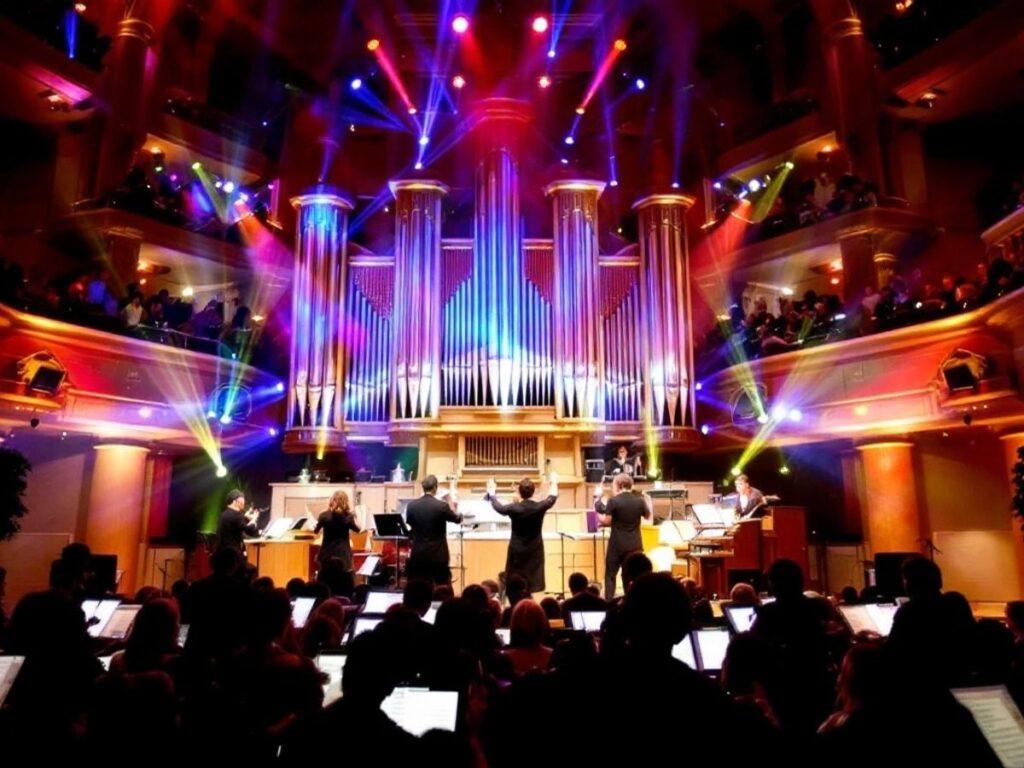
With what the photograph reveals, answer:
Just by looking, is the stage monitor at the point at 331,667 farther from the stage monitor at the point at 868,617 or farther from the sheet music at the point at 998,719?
the stage monitor at the point at 868,617

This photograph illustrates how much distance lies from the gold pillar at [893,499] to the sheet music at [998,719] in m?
10.4

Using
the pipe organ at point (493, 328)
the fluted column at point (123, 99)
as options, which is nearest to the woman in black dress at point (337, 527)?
the pipe organ at point (493, 328)

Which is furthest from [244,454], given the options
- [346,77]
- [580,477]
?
[346,77]

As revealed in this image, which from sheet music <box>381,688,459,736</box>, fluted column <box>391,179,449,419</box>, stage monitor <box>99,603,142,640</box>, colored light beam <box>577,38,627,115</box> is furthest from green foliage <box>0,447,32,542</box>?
colored light beam <box>577,38,627,115</box>

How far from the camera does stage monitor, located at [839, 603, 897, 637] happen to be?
5.29 meters

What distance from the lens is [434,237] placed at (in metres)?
15.1

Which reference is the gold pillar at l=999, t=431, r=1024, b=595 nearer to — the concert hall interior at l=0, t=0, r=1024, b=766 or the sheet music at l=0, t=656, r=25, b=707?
the concert hall interior at l=0, t=0, r=1024, b=766

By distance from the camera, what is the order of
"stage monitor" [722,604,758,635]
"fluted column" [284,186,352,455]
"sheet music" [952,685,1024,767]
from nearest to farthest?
"sheet music" [952,685,1024,767]
"stage monitor" [722,604,758,635]
"fluted column" [284,186,352,455]

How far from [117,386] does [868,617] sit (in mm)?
10663

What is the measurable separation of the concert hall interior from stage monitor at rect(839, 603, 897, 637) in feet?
7.74

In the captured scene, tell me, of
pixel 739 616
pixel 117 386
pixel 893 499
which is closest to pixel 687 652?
A: pixel 739 616

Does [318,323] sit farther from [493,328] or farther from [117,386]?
[117,386]

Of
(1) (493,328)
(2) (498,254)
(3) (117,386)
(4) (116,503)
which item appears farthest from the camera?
(2) (498,254)

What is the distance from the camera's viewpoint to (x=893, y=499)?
40.7 ft
